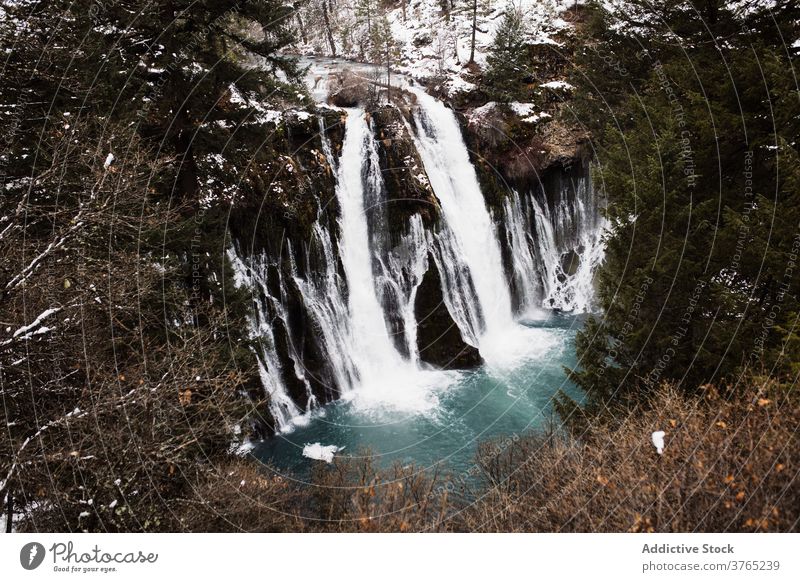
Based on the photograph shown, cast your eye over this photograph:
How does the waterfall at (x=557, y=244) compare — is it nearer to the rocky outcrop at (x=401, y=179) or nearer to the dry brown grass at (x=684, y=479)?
the rocky outcrop at (x=401, y=179)

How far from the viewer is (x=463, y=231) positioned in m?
26.2

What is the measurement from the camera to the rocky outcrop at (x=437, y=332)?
23.6 meters

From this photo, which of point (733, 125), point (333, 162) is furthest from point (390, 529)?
point (333, 162)

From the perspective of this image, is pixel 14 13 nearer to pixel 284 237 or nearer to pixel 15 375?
pixel 15 375

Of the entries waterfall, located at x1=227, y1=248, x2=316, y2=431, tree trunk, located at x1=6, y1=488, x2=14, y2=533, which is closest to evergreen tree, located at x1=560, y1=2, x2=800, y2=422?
waterfall, located at x1=227, y1=248, x2=316, y2=431

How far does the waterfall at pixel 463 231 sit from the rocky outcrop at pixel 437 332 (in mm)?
756

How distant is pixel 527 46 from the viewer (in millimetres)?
33031

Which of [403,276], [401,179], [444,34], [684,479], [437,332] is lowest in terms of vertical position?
[437,332]

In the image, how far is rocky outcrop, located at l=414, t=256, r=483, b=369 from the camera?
23562 mm

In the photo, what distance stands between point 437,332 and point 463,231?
696 cm

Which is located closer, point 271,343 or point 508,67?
point 271,343

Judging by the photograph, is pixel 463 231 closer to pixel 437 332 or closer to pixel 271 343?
pixel 437 332

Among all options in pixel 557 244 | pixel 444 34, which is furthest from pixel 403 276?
pixel 444 34

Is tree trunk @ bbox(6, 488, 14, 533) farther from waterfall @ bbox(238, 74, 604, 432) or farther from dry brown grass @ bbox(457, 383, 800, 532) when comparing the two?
dry brown grass @ bbox(457, 383, 800, 532)
